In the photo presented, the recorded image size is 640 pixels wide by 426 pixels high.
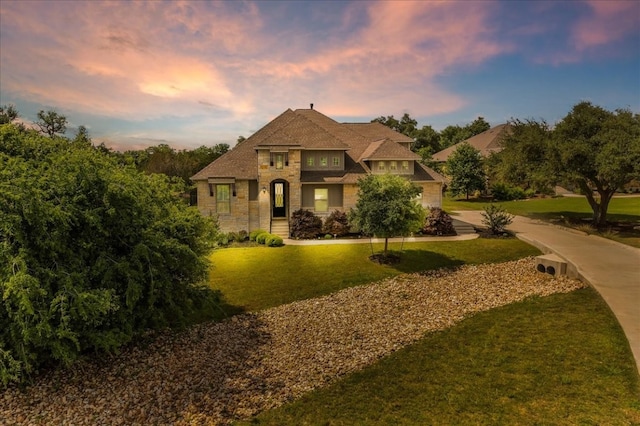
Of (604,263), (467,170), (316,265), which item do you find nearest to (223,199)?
(316,265)

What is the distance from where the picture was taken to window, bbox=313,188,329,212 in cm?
2838

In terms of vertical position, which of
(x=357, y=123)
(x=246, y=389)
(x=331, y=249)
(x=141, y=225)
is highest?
(x=357, y=123)

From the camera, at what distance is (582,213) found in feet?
121

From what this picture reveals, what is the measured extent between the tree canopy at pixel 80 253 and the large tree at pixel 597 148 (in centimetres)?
2611

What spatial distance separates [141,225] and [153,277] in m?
1.62

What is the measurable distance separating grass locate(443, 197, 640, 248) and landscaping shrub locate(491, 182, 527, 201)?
2063mm

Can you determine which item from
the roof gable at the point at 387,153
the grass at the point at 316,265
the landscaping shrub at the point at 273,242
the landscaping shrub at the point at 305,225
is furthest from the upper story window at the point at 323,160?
the grass at the point at 316,265

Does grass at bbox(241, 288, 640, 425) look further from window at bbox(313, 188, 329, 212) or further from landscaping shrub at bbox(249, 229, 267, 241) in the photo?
window at bbox(313, 188, 329, 212)

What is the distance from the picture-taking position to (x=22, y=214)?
862 centimetres

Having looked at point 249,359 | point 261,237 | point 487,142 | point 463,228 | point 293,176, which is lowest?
point 249,359

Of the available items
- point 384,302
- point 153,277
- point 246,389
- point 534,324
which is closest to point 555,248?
point 534,324

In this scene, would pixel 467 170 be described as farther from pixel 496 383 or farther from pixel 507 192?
pixel 496 383

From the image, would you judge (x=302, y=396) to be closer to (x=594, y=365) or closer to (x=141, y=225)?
(x=141, y=225)

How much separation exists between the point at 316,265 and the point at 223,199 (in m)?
11.5
